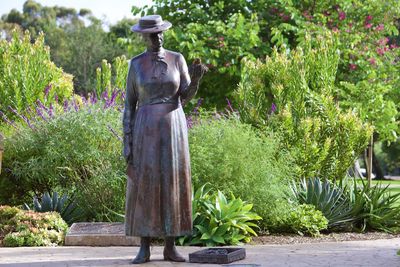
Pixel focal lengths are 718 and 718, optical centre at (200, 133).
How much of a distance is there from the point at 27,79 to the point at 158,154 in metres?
9.43

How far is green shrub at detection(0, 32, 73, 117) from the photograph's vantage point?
15.9 m

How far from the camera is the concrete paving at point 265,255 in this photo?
24.8ft

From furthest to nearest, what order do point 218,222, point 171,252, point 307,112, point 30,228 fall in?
1. point 307,112
2. point 30,228
3. point 218,222
4. point 171,252

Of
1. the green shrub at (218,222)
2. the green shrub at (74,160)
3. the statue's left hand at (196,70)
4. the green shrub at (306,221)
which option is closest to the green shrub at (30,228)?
the green shrub at (74,160)

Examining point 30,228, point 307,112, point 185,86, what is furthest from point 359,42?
point 185,86

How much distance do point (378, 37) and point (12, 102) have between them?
993cm

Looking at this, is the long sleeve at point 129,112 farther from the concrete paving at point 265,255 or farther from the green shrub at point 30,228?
the green shrub at point 30,228

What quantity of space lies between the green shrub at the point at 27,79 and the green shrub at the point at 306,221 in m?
6.91

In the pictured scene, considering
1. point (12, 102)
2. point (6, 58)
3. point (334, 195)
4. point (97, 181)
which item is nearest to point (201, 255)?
point (97, 181)

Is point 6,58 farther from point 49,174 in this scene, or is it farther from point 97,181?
point 97,181

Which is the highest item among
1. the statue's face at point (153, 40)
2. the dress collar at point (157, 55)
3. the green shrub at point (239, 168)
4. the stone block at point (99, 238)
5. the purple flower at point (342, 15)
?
the purple flower at point (342, 15)

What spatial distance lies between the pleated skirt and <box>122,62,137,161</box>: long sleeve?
0.23ft

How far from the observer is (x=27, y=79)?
16.0 metres

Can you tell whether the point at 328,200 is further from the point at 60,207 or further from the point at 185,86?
the point at 185,86
